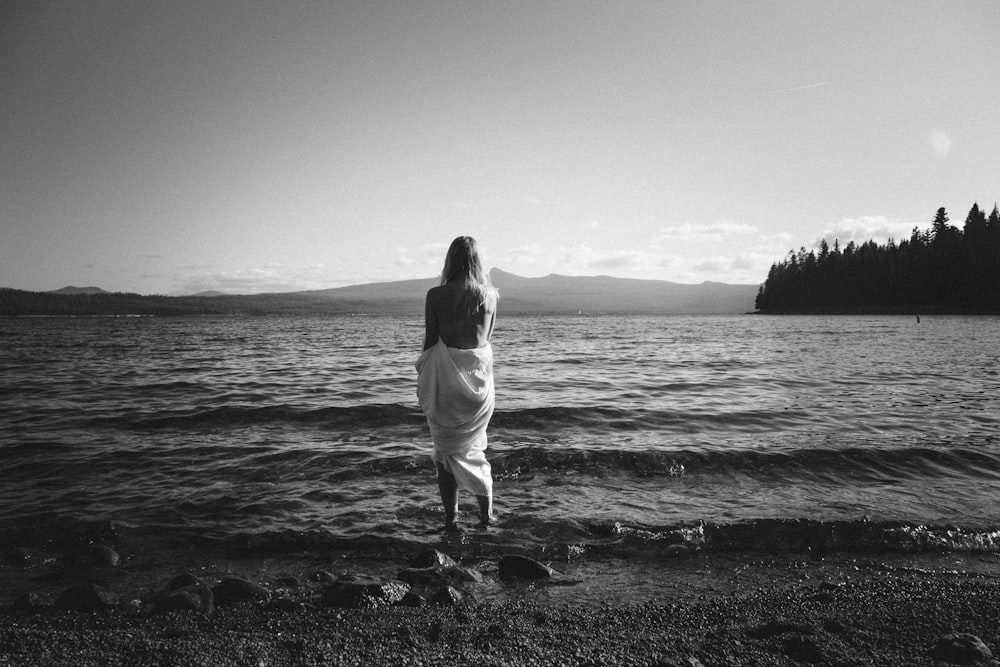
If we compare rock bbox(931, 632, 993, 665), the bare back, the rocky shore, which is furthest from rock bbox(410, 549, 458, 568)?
rock bbox(931, 632, 993, 665)

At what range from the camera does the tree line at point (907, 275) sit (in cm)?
8994

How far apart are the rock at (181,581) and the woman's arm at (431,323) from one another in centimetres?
293

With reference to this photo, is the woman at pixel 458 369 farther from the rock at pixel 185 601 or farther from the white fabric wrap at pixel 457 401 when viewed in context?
the rock at pixel 185 601

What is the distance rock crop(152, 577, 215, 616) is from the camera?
12.7 feet

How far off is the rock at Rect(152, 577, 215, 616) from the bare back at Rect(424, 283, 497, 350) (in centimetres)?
292

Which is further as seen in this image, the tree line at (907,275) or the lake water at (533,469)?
the tree line at (907,275)

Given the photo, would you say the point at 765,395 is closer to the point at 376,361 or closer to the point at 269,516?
the point at 269,516

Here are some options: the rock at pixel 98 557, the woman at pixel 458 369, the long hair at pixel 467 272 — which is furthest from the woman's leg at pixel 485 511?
the rock at pixel 98 557

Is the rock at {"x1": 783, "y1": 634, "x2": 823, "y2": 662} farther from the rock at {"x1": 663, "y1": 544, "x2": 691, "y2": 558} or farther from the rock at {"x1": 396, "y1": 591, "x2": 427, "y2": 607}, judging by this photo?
the rock at {"x1": 396, "y1": 591, "x2": 427, "y2": 607}

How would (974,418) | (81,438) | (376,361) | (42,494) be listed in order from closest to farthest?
(42,494)
(81,438)
(974,418)
(376,361)

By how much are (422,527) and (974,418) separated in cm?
1236

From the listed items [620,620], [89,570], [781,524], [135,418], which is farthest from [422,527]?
[135,418]

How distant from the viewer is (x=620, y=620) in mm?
3715

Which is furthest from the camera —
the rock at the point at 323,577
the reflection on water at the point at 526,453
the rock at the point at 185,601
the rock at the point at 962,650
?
the reflection on water at the point at 526,453
